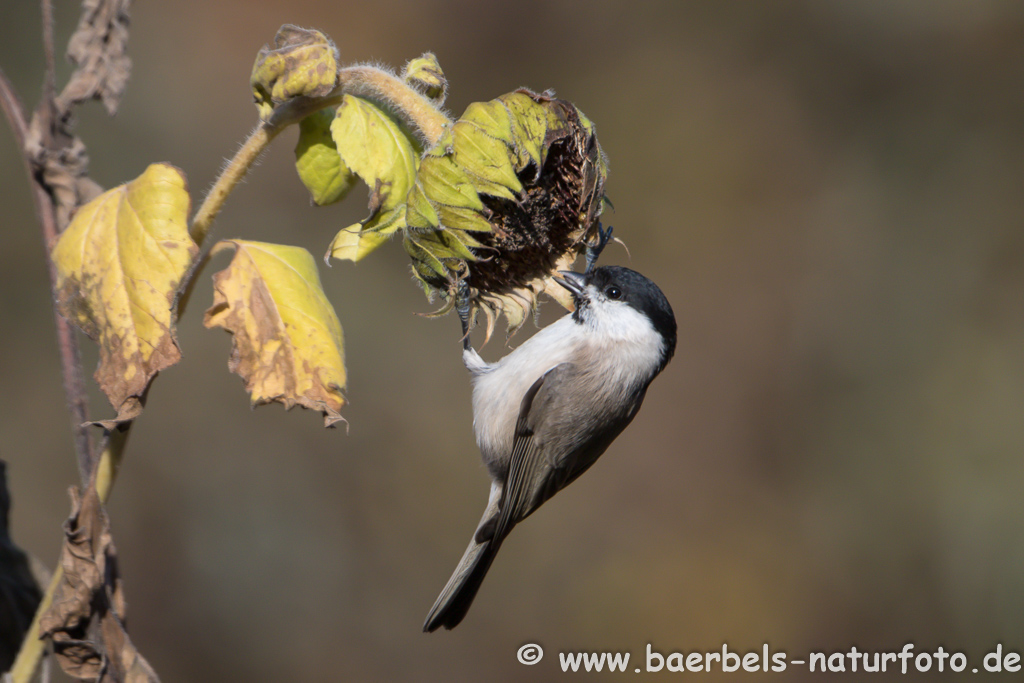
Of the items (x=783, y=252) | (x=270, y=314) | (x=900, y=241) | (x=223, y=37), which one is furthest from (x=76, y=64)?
(x=900, y=241)

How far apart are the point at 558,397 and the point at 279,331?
165 centimetres

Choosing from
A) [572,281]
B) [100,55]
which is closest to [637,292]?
[572,281]

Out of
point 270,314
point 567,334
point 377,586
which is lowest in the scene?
point 377,586

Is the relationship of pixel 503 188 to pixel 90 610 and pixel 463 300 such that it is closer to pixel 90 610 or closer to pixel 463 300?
pixel 463 300

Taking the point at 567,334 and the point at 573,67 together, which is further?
the point at 573,67

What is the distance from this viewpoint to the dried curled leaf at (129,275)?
5.21 feet

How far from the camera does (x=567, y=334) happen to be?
3.33m

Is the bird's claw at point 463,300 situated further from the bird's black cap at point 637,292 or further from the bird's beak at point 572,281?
the bird's black cap at point 637,292

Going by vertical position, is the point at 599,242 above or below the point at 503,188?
below

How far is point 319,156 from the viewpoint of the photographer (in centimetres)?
202

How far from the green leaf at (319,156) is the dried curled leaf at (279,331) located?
0.81ft

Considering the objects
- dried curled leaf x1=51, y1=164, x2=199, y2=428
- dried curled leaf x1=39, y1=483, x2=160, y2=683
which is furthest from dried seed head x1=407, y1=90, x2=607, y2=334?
dried curled leaf x1=39, y1=483, x2=160, y2=683

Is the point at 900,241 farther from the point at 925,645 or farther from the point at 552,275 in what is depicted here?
the point at 552,275

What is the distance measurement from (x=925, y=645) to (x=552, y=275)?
16.6ft
